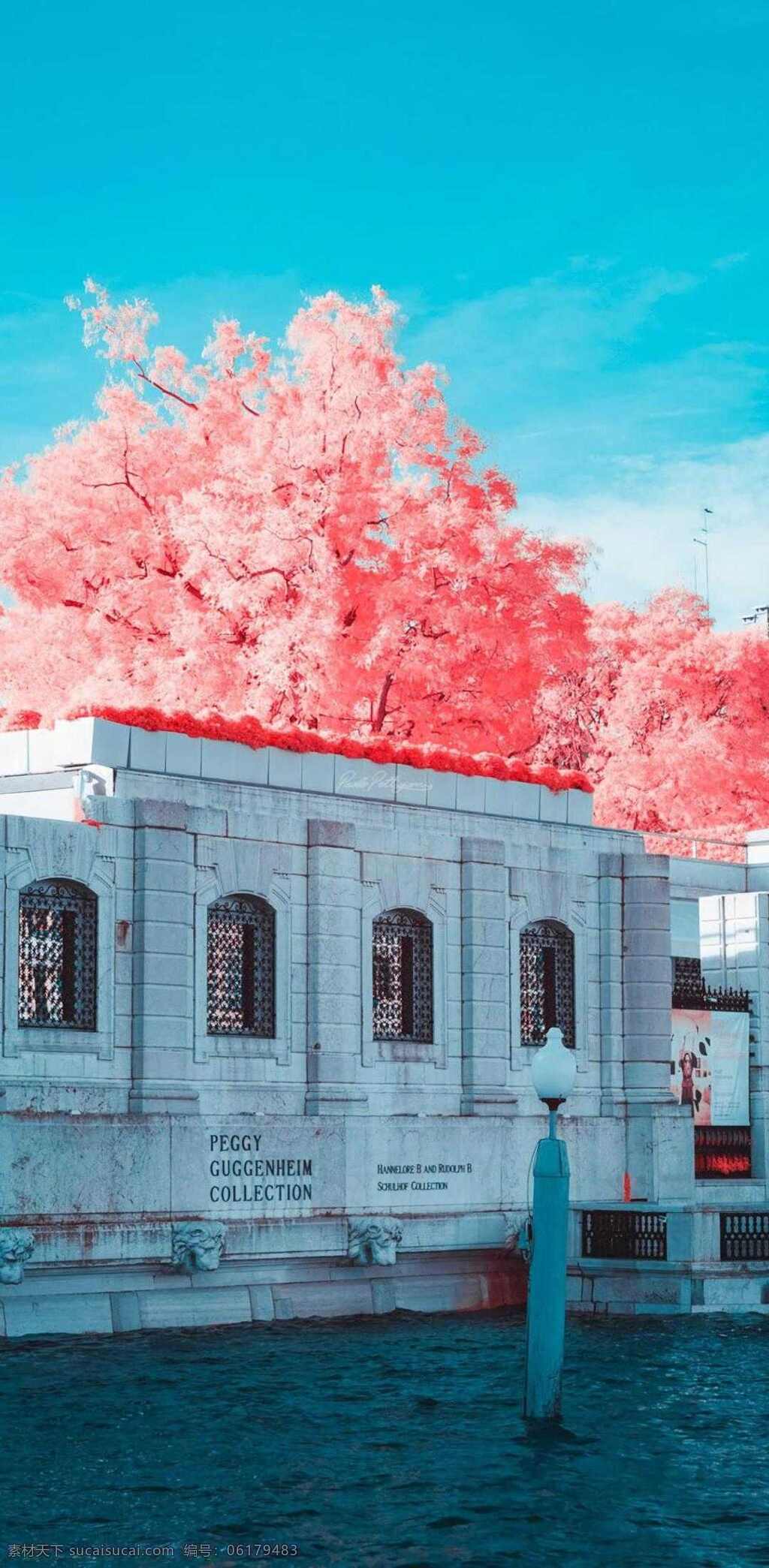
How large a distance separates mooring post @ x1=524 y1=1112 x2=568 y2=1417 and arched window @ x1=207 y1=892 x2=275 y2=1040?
27.4 ft

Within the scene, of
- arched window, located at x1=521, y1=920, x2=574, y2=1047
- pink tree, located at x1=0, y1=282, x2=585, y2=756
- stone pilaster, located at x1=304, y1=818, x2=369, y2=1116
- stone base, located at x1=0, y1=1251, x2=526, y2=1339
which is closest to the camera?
stone base, located at x1=0, y1=1251, x2=526, y2=1339

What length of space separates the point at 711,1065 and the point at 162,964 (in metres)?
12.4

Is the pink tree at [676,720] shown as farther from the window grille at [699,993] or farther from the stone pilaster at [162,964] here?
the stone pilaster at [162,964]

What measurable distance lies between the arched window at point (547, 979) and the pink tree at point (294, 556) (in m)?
10.1

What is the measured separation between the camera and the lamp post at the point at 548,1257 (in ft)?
68.0

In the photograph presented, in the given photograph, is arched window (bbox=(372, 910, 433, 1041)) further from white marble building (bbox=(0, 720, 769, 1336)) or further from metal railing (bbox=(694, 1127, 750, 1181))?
metal railing (bbox=(694, 1127, 750, 1181))

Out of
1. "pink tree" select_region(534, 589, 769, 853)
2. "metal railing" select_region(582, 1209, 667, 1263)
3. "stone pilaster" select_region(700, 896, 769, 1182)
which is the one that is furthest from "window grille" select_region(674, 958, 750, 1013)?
"pink tree" select_region(534, 589, 769, 853)

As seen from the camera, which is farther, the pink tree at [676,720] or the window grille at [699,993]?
the pink tree at [676,720]

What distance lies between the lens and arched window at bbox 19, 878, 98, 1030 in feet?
86.4

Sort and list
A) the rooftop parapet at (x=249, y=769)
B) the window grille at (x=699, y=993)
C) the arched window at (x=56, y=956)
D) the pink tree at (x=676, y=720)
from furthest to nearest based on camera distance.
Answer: the pink tree at (x=676, y=720), the window grille at (x=699, y=993), the rooftop parapet at (x=249, y=769), the arched window at (x=56, y=956)

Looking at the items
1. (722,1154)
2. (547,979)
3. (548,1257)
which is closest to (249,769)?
(547,979)

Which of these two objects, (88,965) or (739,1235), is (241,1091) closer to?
(88,965)

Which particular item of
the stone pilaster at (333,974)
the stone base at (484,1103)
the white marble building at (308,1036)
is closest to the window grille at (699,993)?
the white marble building at (308,1036)

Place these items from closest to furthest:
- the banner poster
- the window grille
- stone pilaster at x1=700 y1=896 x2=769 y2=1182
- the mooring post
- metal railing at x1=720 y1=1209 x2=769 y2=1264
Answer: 1. the mooring post
2. metal railing at x1=720 y1=1209 x2=769 y2=1264
3. the banner poster
4. the window grille
5. stone pilaster at x1=700 y1=896 x2=769 y2=1182
